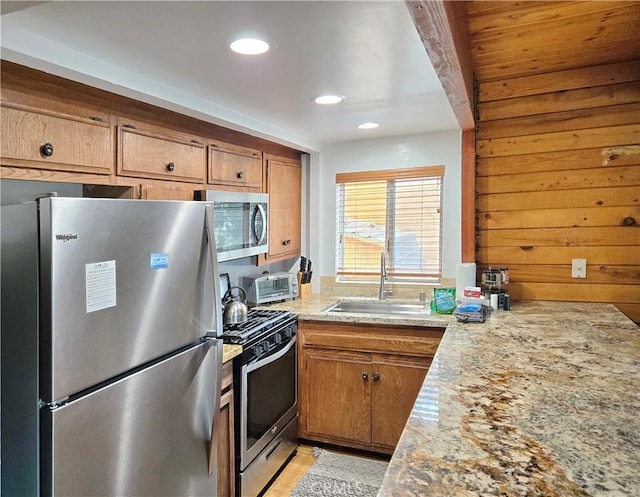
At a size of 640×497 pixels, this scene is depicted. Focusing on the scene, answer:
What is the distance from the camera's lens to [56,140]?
165 cm

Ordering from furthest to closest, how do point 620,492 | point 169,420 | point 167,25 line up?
1. point 169,420
2. point 167,25
3. point 620,492

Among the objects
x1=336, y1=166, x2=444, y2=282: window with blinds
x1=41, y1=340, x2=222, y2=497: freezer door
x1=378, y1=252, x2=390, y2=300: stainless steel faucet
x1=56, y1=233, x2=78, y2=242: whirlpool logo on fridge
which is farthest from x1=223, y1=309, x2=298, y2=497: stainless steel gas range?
x1=56, y1=233, x2=78, y2=242: whirlpool logo on fridge

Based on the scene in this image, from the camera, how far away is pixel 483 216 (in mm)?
2711

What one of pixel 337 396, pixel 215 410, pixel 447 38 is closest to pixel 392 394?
pixel 337 396

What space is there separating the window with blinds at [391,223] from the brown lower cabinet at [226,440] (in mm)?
1689

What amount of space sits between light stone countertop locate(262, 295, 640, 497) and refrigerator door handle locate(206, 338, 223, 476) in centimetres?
95

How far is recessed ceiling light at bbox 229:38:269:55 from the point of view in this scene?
1554 mm

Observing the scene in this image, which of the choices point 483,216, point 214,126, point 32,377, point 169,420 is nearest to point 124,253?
point 32,377

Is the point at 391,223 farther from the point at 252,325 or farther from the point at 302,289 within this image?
the point at 252,325

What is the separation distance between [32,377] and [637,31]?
272 centimetres

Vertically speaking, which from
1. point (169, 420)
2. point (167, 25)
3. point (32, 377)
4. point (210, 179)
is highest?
point (167, 25)

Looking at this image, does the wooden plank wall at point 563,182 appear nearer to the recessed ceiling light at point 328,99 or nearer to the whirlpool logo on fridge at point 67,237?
the recessed ceiling light at point 328,99

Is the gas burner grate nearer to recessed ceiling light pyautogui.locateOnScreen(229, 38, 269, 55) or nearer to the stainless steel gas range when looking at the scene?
the stainless steel gas range

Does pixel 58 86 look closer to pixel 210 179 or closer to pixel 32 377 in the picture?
pixel 210 179
